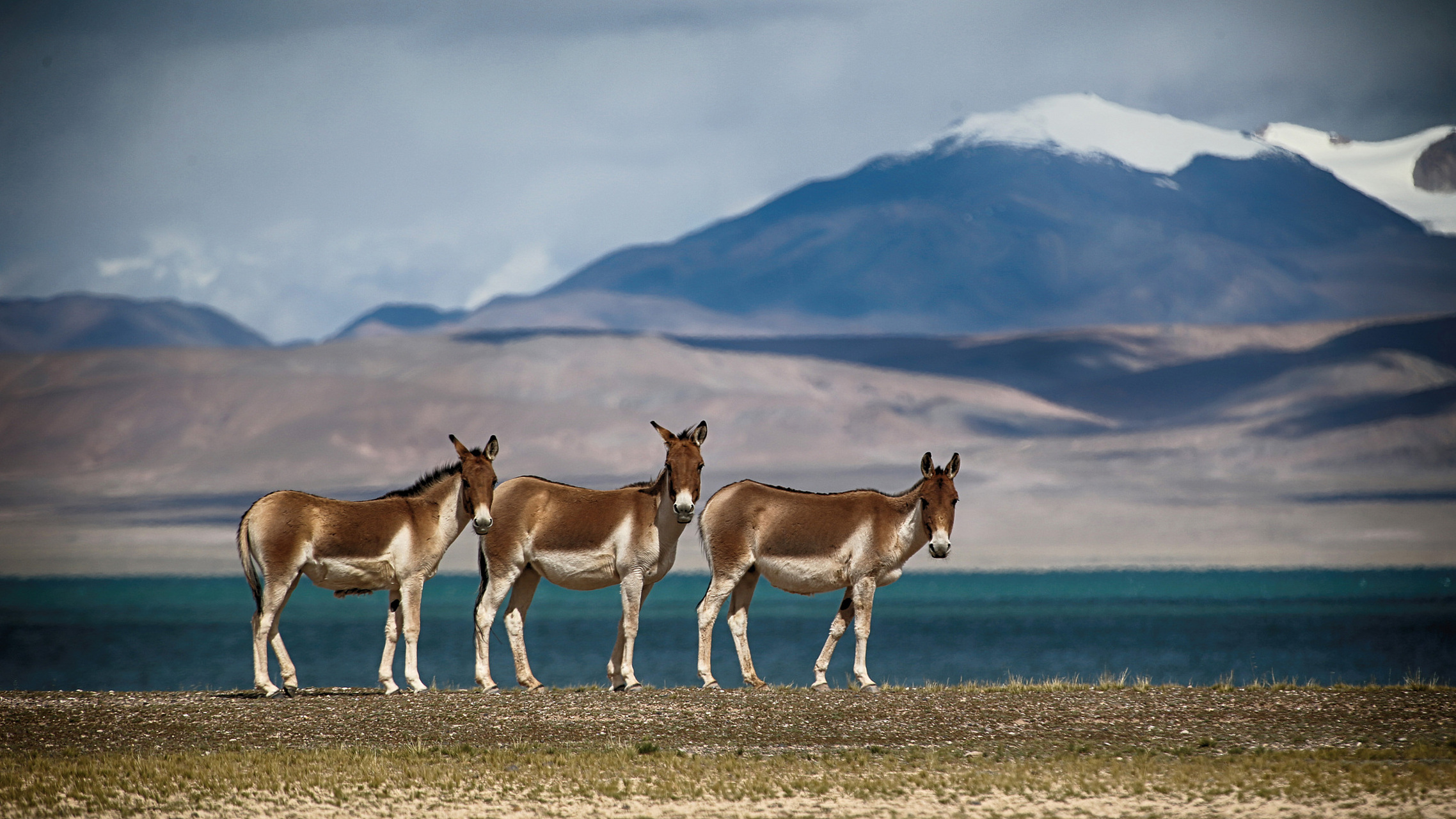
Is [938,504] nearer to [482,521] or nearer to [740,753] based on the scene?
[740,753]

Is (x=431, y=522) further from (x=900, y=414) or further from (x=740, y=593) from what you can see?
(x=900, y=414)

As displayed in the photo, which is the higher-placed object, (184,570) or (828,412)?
(828,412)

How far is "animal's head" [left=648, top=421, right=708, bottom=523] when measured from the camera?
1917 centimetres

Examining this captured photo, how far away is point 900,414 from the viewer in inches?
7564

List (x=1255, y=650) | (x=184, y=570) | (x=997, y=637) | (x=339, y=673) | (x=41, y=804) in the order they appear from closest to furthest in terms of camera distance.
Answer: (x=41, y=804)
(x=339, y=673)
(x=1255, y=650)
(x=997, y=637)
(x=184, y=570)

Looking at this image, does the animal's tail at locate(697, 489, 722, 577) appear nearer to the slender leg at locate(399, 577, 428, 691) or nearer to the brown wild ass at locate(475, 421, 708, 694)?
the brown wild ass at locate(475, 421, 708, 694)

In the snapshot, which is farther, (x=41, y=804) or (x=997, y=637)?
(x=997, y=637)

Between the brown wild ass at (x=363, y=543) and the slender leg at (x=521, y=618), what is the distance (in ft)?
3.78

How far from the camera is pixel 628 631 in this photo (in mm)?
19906

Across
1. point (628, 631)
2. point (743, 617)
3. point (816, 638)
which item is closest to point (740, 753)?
point (628, 631)

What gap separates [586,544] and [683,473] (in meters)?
1.64

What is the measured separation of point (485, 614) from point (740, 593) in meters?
3.29

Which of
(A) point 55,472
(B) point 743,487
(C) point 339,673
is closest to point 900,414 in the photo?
(A) point 55,472

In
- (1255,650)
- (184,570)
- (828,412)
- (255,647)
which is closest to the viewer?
(255,647)
